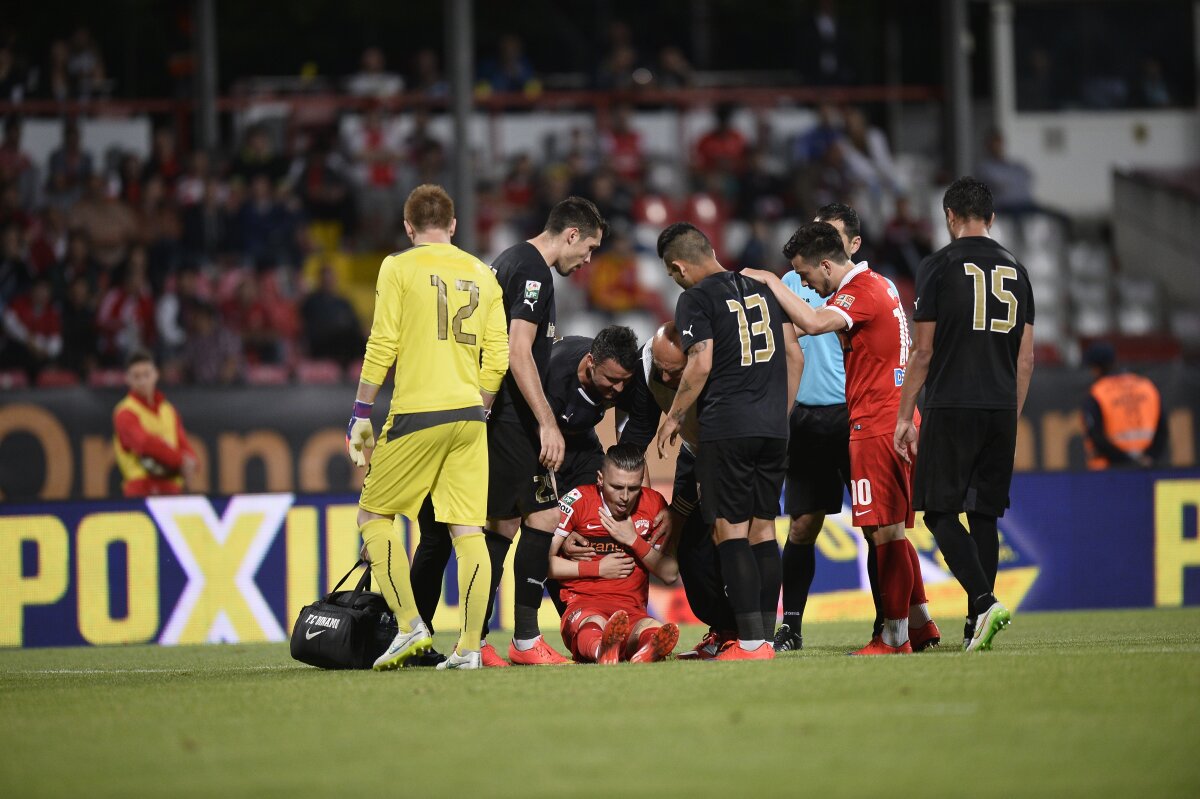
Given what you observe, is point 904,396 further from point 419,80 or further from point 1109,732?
point 419,80

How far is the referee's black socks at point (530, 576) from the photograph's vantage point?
28.3 ft

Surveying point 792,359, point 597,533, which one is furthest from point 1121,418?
point 597,533

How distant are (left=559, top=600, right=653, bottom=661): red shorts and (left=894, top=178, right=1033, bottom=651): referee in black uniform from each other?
159 cm

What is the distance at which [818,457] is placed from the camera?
9203 millimetres

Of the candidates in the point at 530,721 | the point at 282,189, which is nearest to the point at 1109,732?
the point at 530,721

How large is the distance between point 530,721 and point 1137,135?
21.0 m

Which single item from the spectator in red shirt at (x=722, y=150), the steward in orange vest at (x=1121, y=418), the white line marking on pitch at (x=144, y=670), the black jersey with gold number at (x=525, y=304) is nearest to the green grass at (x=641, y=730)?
the white line marking on pitch at (x=144, y=670)

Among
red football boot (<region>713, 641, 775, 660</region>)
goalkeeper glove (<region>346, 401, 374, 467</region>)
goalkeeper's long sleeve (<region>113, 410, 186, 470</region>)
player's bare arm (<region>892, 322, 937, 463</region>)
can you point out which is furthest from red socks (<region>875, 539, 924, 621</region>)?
goalkeeper's long sleeve (<region>113, 410, 186, 470</region>)

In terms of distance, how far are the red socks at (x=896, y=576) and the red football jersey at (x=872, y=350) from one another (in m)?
0.60

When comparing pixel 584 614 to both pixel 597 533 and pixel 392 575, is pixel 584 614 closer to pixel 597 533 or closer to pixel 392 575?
pixel 597 533

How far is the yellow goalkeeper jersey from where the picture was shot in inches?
311

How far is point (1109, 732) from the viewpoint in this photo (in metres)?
5.32

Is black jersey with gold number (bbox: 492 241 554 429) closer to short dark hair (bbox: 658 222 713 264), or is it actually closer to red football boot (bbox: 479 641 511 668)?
short dark hair (bbox: 658 222 713 264)

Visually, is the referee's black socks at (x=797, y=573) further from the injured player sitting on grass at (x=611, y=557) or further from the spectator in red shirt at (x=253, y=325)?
the spectator in red shirt at (x=253, y=325)
